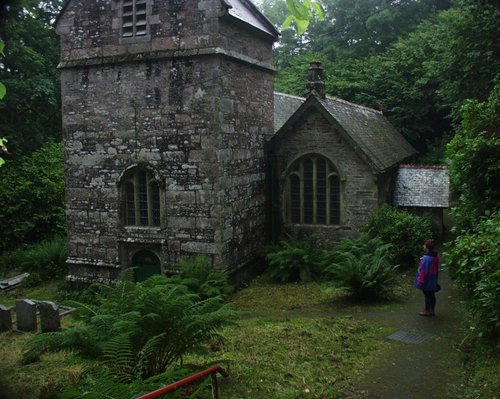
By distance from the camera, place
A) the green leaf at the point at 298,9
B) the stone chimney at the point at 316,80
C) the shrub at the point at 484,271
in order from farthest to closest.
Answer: the stone chimney at the point at 316,80 → the shrub at the point at 484,271 → the green leaf at the point at 298,9

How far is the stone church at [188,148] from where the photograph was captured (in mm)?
15258

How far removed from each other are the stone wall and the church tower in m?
1.72

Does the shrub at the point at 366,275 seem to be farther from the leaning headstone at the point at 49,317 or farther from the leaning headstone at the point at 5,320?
the leaning headstone at the point at 5,320

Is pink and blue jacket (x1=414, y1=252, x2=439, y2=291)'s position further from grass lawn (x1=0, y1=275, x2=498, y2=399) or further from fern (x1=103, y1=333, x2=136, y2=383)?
fern (x1=103, y1=333, x2=136, y2=383)

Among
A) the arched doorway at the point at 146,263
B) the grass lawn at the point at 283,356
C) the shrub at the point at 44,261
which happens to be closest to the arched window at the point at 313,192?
the grass lawn at the point at 283,356

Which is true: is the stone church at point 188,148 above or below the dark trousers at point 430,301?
above

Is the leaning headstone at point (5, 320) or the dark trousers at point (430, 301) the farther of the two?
the leaning headstone at point (5, 320)

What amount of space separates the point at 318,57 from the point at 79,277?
97.1 ft

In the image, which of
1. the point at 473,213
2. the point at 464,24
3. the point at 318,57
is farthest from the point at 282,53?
the point at 473,213

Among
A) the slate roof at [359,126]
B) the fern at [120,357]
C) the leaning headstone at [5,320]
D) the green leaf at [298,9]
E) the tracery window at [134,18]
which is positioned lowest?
the leaning headstone at [5,320]

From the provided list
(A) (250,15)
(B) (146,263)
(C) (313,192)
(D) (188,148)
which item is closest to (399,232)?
(C) (313,192)

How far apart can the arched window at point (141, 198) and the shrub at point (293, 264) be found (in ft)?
13.5

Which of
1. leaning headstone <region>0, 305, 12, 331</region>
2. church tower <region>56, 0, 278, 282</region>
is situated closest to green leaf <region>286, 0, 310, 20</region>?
church tower <region>56, 0, 278, 282</region>

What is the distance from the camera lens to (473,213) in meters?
12.8
